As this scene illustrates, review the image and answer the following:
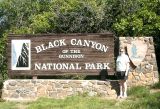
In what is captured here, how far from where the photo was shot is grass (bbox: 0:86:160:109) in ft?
42.3

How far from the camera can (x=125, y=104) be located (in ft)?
43.5

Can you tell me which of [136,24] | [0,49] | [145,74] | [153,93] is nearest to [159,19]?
[136,24]

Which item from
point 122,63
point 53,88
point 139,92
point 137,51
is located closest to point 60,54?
point 53,88

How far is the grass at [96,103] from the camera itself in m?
12.9

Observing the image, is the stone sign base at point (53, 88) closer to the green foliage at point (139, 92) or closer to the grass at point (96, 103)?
the grass at point (96, 103)

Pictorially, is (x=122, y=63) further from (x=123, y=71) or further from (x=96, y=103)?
(x=96, y=103)

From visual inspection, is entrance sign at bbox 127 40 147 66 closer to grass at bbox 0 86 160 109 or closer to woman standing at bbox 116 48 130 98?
woman standing at bbox 116 48 130 98

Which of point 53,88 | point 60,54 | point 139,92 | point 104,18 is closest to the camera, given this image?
point 139,92

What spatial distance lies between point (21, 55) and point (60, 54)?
1359 millimetres

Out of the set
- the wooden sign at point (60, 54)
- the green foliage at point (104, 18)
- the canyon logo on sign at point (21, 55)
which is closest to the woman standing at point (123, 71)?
the wooden sign at point (60, 54)

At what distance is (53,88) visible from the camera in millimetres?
15391

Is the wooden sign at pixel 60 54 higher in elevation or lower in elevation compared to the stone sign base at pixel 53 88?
higher

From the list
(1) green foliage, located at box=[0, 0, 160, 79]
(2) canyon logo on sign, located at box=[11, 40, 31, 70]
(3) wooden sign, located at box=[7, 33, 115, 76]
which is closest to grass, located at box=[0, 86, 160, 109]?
(3) wooden sign, located at box=[7, 33, 115, 76]

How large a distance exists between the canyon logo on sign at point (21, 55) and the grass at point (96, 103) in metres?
1.70
